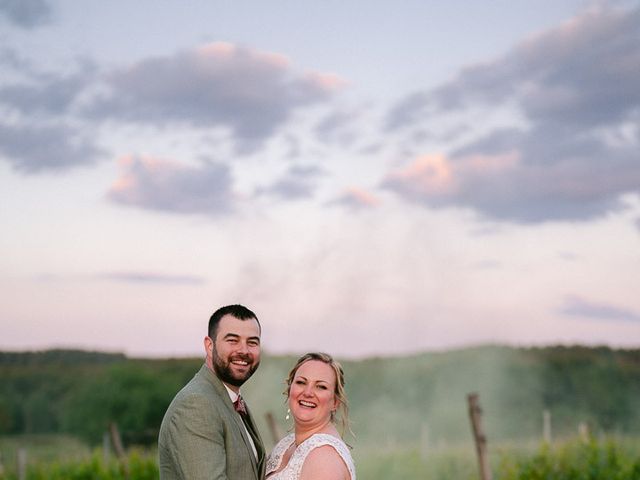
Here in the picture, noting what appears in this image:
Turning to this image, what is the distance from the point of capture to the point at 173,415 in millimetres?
3807

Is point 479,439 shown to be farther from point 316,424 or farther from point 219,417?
point 219,417

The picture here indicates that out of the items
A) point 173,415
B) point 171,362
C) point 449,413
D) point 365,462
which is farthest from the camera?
point 171,362

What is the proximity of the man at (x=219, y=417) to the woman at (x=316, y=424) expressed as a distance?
174 mm

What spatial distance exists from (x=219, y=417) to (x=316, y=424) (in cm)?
47

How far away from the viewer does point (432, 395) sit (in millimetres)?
30906

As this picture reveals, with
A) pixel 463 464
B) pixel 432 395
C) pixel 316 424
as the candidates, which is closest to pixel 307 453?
pixel 316 424

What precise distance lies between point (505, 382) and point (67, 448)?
17.1 m

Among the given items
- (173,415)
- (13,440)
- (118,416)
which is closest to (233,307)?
(173,415)

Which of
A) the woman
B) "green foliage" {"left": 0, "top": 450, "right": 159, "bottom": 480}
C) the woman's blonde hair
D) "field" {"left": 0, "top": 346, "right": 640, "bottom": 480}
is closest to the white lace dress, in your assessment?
the woman

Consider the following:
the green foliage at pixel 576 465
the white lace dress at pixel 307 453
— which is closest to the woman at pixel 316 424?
the white lace dress at pixel 307 453

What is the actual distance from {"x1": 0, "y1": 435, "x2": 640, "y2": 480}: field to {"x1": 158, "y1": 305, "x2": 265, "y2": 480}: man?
11316mm

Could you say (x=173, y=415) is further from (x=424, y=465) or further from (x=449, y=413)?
(x=449, y=413)

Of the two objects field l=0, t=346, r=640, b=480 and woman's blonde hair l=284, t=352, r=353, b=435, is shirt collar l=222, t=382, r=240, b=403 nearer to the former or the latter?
woman's blonde hair l=284, t=352, r=353, b=435

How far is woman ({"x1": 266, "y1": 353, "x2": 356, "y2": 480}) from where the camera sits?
3.89 meters
